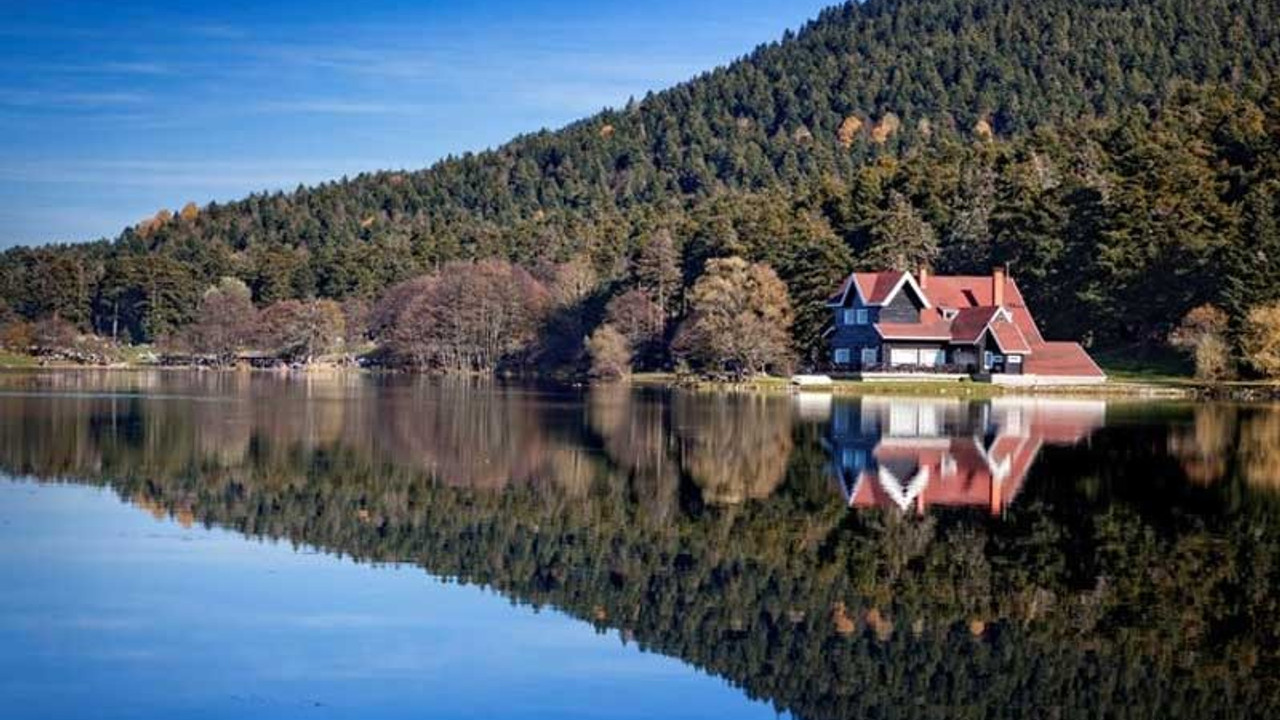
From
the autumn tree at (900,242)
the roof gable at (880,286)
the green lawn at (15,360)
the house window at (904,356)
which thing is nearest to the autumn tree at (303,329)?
the green lawn at (15,360)

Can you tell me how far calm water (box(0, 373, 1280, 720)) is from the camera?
1428 cm

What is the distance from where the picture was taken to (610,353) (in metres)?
89.6

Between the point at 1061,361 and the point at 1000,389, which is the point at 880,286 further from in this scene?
the point at 1000,389

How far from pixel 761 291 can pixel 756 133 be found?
111m

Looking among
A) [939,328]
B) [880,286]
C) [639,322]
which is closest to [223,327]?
[639,322]

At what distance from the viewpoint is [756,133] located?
7451 inches

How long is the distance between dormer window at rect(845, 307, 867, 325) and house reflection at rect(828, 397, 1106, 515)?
15776 millimetres

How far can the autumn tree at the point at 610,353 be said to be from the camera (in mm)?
89688

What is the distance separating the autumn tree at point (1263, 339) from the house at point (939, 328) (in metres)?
8.40

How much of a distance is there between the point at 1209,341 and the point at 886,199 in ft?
95.9

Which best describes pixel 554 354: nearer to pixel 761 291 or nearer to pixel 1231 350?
pixel 761 291

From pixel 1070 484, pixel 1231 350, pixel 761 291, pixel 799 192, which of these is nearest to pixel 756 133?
pixel 799 192

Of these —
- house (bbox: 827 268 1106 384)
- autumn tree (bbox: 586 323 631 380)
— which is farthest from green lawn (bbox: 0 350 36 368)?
house (bbox: 827 268 1106 384)

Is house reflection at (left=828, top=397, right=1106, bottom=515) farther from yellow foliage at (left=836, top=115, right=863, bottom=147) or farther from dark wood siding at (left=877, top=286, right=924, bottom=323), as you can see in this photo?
yellow foliage at (left=836, top=115, right=863, bottom=147)
